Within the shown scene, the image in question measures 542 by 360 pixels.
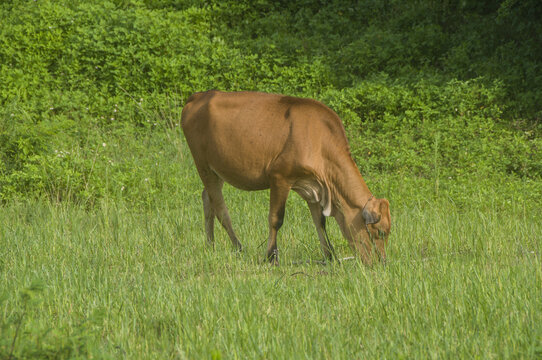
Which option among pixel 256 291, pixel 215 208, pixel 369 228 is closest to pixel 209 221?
pixel 215 208

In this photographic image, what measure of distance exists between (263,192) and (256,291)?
4197mm

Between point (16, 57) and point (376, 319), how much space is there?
35.0 feet

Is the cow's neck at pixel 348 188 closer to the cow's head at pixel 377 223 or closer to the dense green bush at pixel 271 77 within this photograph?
the cow's head at pixel 377 223

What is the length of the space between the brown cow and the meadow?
35cm

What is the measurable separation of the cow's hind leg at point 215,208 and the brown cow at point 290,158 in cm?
11

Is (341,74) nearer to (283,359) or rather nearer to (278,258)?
(278,258)

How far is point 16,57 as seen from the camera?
13.1 meters

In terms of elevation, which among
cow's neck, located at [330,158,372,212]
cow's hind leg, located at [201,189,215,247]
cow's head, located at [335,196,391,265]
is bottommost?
cow's hind leg, located at [201,189,215,247]

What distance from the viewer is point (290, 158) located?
599cm

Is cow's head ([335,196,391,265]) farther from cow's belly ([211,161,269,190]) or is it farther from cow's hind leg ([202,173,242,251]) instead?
cow's hind leg ([202,173,242,251])

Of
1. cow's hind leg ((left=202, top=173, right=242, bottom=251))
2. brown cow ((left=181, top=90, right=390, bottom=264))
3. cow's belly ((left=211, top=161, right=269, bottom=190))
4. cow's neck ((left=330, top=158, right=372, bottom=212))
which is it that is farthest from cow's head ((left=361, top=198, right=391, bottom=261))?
cow's hind leg ((left=202, top=173, right=242, bottom=251))

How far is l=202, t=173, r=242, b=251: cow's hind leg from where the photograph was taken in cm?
674

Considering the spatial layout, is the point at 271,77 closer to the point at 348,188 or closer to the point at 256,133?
the point at 256,133

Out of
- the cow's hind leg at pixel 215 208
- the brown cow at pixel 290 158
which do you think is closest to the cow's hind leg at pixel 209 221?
the cow's hind leg at pixel 215 208
